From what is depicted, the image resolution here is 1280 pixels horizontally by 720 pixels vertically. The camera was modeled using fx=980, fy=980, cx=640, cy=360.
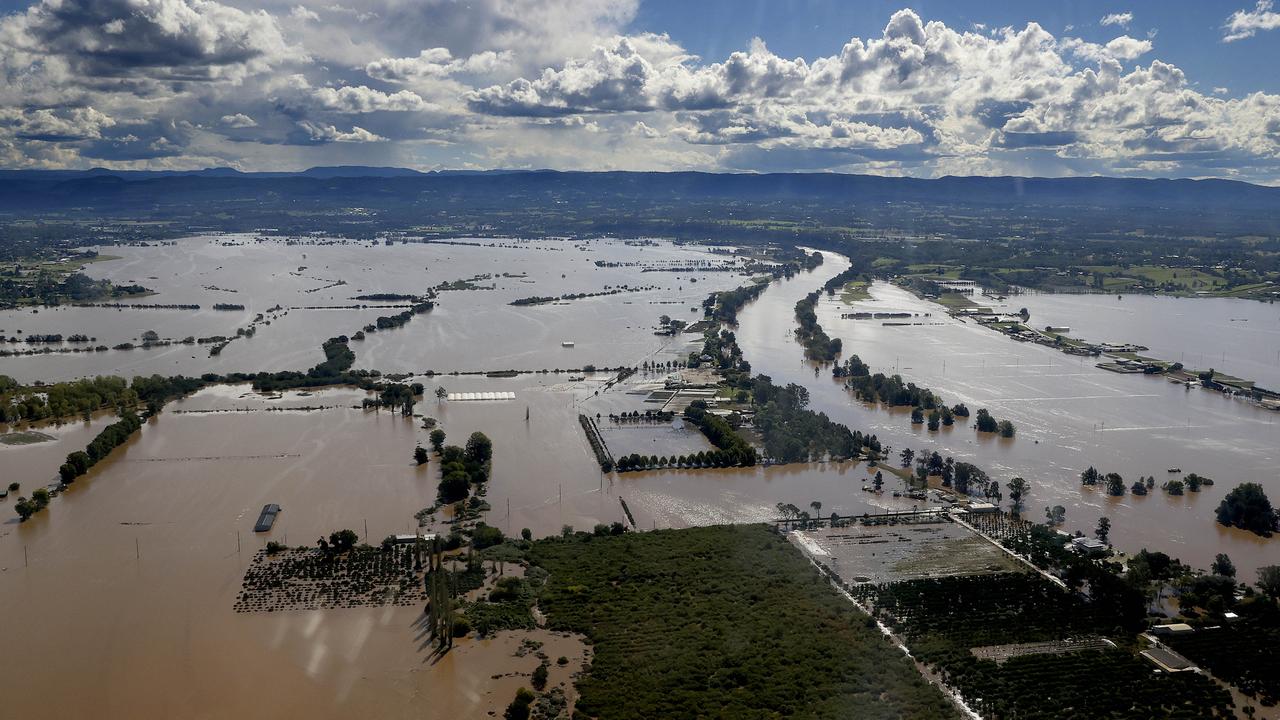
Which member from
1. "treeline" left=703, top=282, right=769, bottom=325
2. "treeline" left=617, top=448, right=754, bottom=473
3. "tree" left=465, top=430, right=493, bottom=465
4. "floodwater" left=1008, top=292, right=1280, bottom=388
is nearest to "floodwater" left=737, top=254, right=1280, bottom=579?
"treeline" left=703, top=282, right=769, bottom=325

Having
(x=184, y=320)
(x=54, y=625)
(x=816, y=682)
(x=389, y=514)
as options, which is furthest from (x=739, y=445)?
(x=184, y=320)

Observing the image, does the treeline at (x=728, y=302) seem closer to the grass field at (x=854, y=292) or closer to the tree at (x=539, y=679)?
the grass field at (x=854, y=292)

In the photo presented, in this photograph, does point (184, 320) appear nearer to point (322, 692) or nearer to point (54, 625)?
point (54, 625)

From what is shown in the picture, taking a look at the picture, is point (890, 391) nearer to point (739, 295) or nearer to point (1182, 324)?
point (739, 295)

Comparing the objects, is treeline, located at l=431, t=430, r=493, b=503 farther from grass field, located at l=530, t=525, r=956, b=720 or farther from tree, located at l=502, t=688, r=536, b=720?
tree, located at l=502, t=688, r=536, b=720

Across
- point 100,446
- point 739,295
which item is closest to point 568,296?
point 739,295

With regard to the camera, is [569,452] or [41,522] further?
[569,452]
